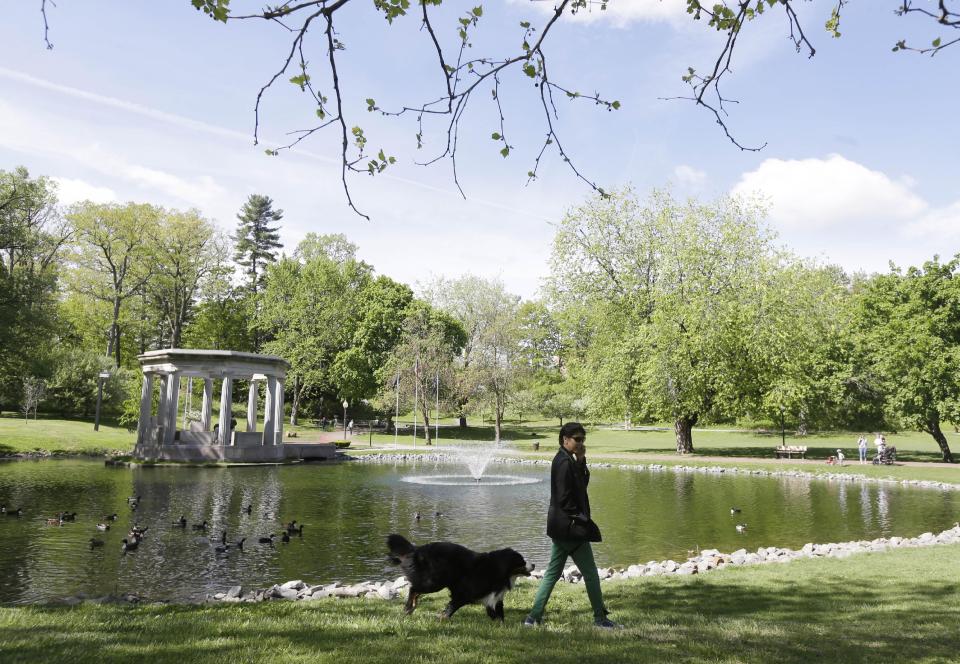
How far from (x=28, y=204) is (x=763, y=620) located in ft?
131

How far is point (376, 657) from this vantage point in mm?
5414

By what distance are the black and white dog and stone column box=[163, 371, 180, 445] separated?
31874mm

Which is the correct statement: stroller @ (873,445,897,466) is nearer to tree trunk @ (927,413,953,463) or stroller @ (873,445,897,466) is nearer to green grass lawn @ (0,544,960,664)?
tree trunk @ (927,413,953,463)

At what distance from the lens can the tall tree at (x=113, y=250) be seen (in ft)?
183

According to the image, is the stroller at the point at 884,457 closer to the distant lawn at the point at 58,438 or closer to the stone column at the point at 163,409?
the stone column at the point at 163,409

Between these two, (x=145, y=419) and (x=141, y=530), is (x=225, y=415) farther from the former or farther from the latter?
(x=141, y=530)

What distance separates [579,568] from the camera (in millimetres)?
6703

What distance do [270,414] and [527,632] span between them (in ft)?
112

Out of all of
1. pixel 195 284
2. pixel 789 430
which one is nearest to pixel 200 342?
pixel 195 284

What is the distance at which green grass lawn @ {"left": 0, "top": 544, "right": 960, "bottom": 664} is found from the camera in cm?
559

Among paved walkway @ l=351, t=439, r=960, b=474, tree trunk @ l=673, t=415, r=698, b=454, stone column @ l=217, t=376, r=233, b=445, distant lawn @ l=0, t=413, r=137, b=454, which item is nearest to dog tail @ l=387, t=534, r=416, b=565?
paved walkway @ l=351, t=439, r=960, b=474

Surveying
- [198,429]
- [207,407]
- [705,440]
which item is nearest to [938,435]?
[705,440]

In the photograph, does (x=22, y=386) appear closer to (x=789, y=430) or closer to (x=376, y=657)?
(x=376, y=657)

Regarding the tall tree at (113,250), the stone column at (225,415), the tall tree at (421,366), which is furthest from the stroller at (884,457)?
A: the tall tree at (113,250)
